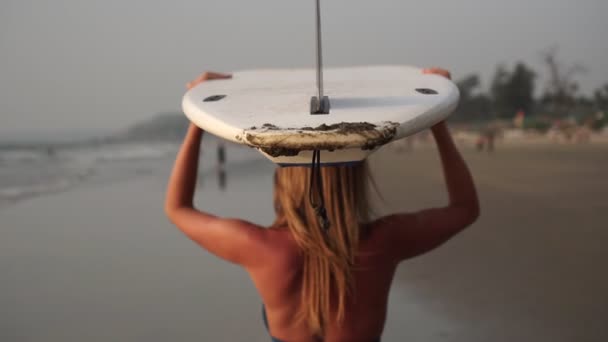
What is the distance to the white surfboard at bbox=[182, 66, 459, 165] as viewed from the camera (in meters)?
0.70

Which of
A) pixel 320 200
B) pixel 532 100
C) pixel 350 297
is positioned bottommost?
pixel 532 100

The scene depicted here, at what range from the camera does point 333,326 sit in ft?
3.40

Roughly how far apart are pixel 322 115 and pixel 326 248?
0.29m

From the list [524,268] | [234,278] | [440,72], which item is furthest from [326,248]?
[524,268]

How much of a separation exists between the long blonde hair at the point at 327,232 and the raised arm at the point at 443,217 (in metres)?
0.09

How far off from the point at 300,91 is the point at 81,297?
6.84 ft

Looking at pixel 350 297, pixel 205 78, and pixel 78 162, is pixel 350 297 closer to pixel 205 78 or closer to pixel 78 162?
pixel 205 78

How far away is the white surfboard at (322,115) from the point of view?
2.31 feet

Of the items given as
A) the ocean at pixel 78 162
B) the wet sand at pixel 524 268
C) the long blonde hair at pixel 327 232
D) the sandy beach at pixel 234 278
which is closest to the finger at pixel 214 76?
the long blonde hair at pixel 327 232

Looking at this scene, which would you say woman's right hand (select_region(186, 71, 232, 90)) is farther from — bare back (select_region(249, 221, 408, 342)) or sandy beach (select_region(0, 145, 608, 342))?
sandy beach (select_region(0, 145, 608, 342))

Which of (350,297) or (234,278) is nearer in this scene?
(350,297)

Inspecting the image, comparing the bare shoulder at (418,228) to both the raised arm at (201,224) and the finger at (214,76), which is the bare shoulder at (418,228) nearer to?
the raised arm at (201,224)

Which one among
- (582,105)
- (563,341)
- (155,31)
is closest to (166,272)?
(563,341)

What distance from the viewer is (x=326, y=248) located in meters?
0.98
